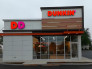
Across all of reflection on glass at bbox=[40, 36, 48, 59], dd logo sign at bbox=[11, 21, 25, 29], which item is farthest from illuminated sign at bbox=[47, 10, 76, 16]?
dd logo sign at bbox=[11, 21, 25, 29]

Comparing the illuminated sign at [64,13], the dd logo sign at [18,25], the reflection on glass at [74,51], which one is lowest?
the reflection on glass at [74,51]

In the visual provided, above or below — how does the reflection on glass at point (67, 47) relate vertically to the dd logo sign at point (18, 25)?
below

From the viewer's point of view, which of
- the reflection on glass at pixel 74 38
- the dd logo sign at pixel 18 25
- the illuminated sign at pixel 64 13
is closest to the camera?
the illuminated sign at pixel 64 13

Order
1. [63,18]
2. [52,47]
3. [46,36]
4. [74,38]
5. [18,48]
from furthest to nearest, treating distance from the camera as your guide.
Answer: [74,38]
[46,36]
[52,47]
[18,48]
[63,18]

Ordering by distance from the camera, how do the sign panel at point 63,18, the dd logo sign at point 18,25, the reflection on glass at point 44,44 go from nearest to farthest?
the sign panel at point 63,18, the dd logo sign at point 18,25, the reflection on glass at point 44,44

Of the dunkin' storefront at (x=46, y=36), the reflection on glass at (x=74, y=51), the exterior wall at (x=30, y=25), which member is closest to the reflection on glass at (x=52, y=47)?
the dunkin' storefront at (x=46, y=36)

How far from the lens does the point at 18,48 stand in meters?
21.1

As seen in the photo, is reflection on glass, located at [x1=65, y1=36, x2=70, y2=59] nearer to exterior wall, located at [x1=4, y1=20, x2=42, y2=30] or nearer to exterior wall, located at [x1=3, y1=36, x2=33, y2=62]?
exterior wall, located at [x1=4, y1=20, x2=42, y2=30]

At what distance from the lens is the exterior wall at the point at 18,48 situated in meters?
20.9

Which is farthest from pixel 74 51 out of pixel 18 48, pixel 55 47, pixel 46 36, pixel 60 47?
pixel 18 48

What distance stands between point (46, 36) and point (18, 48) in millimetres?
4378

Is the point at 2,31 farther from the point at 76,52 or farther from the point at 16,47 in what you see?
the point at 76,52

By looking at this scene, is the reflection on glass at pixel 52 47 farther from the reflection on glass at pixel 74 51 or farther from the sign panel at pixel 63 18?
the reflection on glass at pixel 74 51

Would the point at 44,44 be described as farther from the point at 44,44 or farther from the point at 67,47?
the point at 67,47
